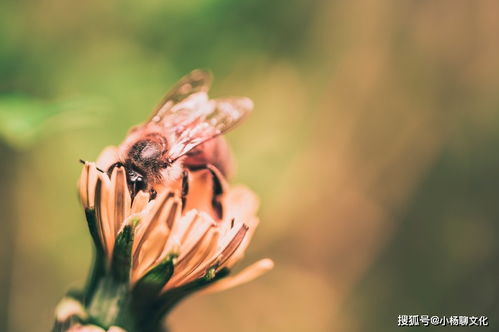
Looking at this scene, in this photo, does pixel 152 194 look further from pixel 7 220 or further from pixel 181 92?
pixel 7 220

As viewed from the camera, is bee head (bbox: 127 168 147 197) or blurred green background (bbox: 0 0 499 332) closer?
bee head (bbox: 127 168 147 197)

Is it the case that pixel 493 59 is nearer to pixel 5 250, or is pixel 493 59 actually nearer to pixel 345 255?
pixel 345 255

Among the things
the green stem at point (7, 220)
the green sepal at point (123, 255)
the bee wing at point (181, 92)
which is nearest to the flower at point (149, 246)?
the green sepal at point (123, 255)

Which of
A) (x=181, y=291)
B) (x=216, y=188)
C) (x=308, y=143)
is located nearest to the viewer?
(x=181, y=291)

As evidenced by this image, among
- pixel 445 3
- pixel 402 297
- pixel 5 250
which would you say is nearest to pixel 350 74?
pixel 445 3

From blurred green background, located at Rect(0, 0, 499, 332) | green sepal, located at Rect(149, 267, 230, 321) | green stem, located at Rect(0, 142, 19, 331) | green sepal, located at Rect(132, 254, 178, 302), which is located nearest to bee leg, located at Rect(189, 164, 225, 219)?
green sepal, located at Rect(149, 267, 230, 321)

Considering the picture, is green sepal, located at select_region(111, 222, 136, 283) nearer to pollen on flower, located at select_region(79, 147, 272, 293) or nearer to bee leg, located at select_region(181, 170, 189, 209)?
pollen on flower, located at select_region(79, 147, 272, 293)

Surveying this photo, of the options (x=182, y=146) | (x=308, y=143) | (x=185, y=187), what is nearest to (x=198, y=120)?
(x=182, y=146)
